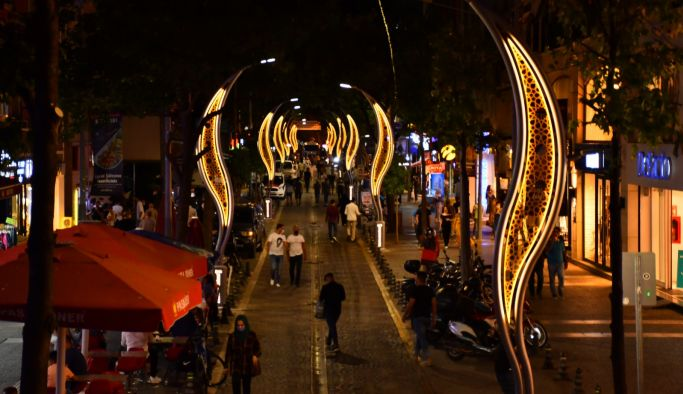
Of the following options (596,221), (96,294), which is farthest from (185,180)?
(96,294)

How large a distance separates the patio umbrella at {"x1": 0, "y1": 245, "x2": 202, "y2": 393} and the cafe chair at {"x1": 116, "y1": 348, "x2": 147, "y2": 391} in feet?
11.6

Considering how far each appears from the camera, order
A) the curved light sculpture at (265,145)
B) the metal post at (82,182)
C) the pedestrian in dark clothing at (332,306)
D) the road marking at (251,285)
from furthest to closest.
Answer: the curved light sculpture at (265,145), the metal post at (82,182), the road marking at (251,285), the pedestrian in dark clothing at (332,306)

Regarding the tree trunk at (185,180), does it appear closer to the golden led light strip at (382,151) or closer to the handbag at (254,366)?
the handbag at (254,366)

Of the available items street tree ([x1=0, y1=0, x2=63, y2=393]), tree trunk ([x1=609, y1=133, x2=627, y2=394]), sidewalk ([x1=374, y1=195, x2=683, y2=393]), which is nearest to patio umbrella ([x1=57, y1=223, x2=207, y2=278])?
street tree ([x1=0, y1=0, x2=63, y2=393])

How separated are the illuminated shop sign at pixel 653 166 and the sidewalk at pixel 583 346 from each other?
9.54ft

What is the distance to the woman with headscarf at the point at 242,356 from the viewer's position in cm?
1596

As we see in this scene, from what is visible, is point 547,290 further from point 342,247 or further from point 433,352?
point 342,247

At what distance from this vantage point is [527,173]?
13.9 m

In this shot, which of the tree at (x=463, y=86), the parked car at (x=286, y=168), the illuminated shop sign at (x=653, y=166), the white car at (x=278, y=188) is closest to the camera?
the tree at (x=463, y=86)

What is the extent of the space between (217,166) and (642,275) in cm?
1340

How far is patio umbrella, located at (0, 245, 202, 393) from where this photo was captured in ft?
36.2

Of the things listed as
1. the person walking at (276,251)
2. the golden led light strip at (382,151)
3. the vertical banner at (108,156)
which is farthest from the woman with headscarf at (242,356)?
the golden led light strip at (382,151)

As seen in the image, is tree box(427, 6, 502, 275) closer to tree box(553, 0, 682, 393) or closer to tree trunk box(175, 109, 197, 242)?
tree trunk box(175, 109, 197, 242)

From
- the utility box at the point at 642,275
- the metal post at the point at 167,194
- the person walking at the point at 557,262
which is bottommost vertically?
the person walking at the point at 557,262
